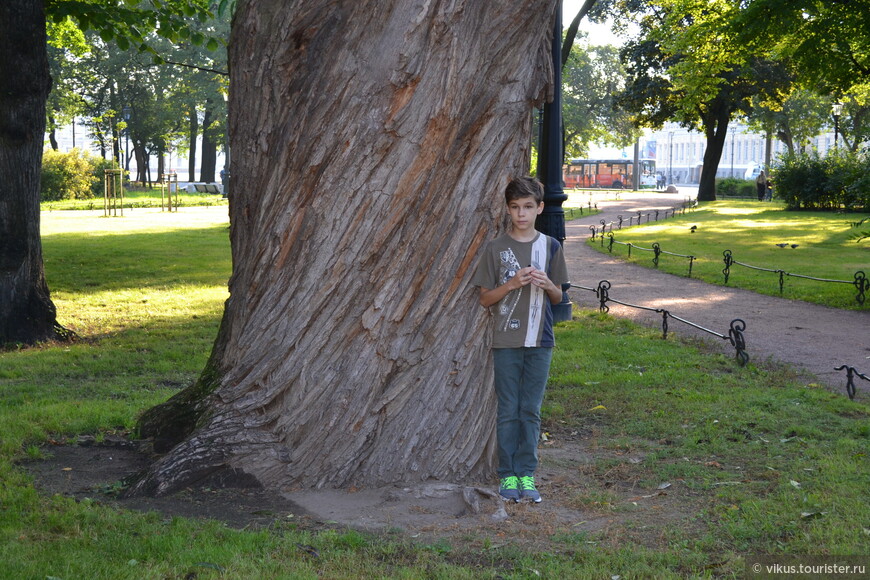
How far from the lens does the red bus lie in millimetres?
71062

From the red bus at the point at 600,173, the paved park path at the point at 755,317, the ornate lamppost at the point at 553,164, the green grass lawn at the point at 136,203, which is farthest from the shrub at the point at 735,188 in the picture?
the ornate lamppost at the point at 553,164

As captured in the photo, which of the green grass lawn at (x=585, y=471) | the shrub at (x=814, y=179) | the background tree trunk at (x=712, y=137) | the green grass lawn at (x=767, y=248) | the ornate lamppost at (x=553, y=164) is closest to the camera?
the green grass lawn at (x=585, y=471)

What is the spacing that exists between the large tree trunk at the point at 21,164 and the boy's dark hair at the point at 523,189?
6.50 m

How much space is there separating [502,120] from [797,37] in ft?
42.7

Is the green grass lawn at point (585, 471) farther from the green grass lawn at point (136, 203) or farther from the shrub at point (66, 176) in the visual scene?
the shrub at point (66, 176)

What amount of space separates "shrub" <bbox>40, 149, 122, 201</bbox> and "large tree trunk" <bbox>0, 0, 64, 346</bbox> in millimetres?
34528

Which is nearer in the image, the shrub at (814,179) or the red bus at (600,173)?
the shrub at (814,179)

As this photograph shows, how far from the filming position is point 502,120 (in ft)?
16.3

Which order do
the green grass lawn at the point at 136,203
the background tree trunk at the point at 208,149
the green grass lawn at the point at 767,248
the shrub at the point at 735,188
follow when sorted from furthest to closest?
the background tree trunk at the point at 208,149 → the shrub at the point at 735,188 → the green grass lawn at the point at 136,203 → the green grass lawn at the point at 767,248

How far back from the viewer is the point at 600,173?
71.8m

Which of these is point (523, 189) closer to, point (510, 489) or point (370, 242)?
point (370, 242)

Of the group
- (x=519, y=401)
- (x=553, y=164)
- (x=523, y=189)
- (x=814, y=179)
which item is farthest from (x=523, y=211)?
(x=814, y=179)

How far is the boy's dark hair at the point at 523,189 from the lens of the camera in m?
4.71

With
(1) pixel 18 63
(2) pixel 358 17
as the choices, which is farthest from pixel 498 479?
(1) pixel 18 63
